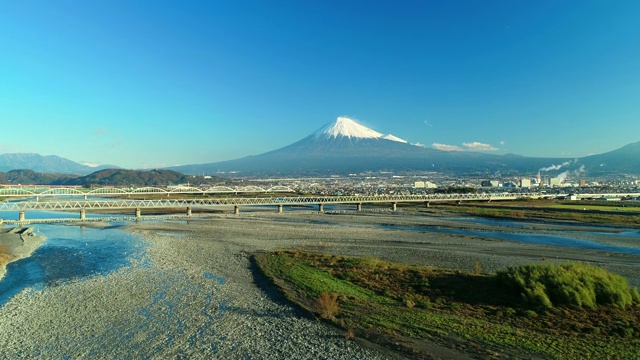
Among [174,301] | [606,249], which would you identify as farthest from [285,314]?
[606,249]

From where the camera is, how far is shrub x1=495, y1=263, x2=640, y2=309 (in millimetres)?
9984

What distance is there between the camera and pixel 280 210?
4719 cm

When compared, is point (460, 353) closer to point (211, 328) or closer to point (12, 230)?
Result: point (211, 328)

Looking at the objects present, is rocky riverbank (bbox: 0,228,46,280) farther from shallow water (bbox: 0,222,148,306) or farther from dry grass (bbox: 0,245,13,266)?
shallow water (bbox: 0,222,148,306)

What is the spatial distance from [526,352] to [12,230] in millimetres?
31346

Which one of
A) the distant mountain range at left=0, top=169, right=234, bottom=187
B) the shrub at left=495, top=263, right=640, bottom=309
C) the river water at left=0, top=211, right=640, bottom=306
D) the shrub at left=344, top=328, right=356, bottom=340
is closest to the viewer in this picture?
the shrub at left=344, top=328, right=356, bottom=340

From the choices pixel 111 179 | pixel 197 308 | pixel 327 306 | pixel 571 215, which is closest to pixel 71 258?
pixel 197 308

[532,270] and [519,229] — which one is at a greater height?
[532,270]

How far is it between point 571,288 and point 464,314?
2.79 meters

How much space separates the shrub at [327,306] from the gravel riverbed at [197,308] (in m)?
0.34

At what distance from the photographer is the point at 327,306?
9.95 meters

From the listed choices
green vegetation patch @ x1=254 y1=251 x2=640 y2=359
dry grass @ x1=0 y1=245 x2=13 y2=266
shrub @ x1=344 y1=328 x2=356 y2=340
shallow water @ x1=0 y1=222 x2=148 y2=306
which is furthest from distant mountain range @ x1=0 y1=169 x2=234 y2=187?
shrub @ x1=344 y1=328 x2=356 y2=340

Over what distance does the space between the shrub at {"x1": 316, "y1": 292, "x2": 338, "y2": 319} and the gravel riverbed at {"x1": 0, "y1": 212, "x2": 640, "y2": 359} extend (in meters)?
0.34

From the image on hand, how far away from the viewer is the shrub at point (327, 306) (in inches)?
385
